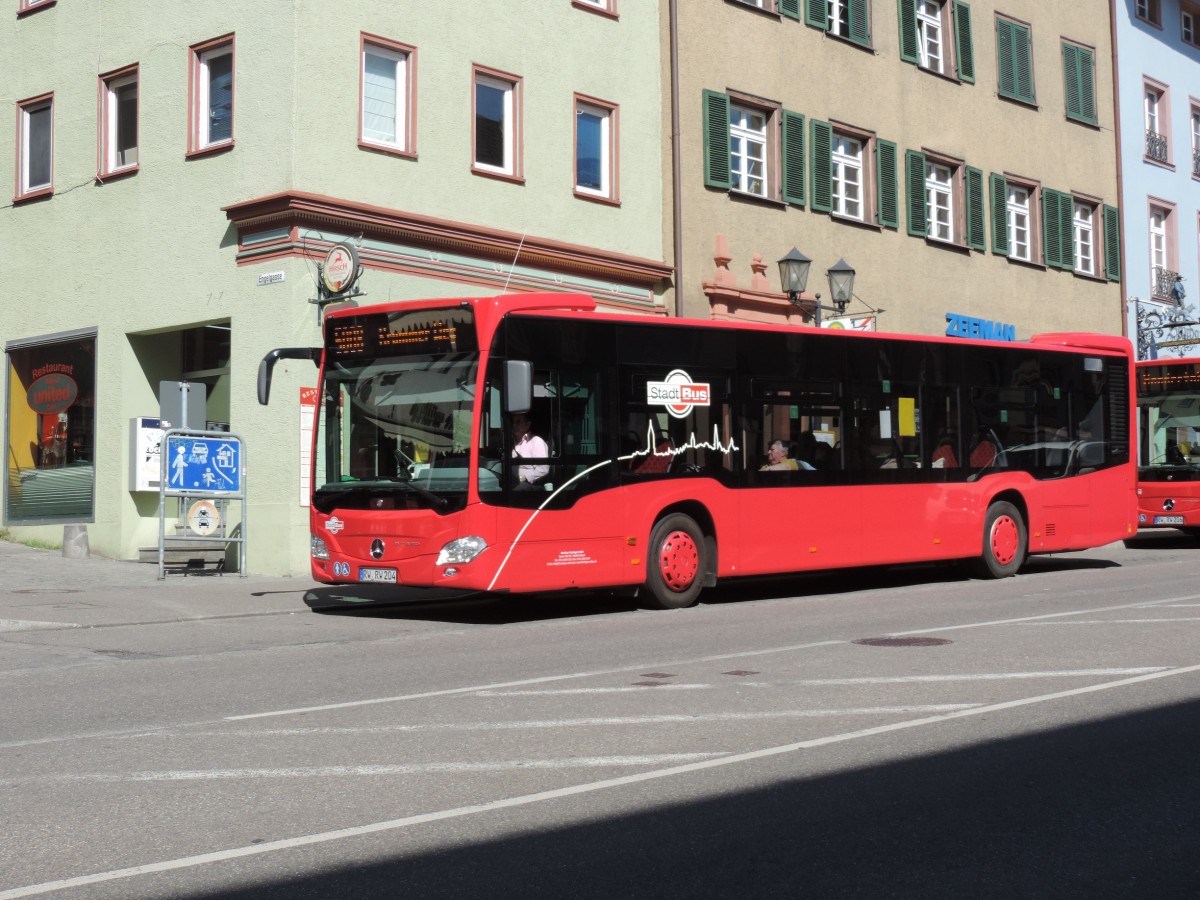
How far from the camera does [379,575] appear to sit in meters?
14.1

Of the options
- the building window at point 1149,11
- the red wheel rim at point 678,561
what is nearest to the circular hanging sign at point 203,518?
the red wheel rim at point 678,561

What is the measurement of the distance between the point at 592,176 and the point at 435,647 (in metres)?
12.7

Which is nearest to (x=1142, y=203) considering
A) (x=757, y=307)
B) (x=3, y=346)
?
(x=757, y=307)

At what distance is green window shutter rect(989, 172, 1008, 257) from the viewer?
3194cm

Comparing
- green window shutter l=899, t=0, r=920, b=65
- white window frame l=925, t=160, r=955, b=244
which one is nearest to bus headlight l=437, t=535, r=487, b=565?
white window frame l=925, t=160, r=955, b=244

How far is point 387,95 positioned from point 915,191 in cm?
1287

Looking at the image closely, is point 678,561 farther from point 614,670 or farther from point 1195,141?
point 1195,141

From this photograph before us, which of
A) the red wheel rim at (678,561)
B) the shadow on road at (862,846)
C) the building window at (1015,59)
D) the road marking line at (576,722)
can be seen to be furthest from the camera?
the building window at (1015,59)

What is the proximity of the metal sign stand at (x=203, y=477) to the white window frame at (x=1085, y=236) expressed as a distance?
2241 cm

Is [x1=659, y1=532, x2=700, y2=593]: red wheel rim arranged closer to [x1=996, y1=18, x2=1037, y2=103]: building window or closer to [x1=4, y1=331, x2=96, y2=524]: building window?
[x1=4, y1=331, x2=96, y2=524]: building window

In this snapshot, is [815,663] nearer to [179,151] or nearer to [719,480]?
[719,480]

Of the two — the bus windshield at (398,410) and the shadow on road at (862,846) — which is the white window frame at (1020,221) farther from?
the shadow on road at (862,846)

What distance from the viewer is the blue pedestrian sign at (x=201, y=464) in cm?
1777

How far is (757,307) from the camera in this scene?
26.0 m
